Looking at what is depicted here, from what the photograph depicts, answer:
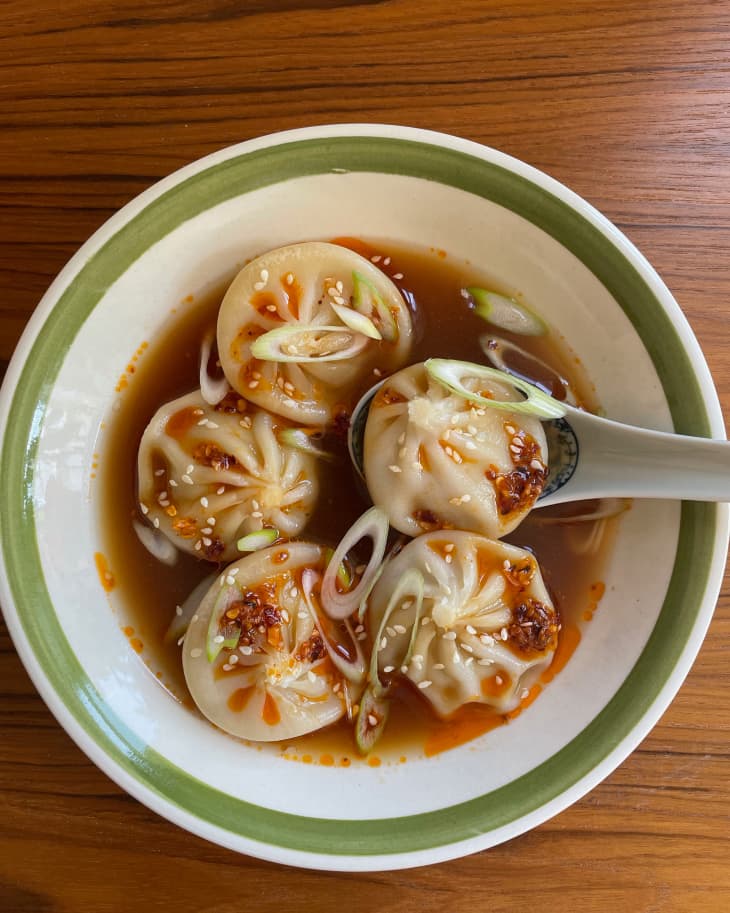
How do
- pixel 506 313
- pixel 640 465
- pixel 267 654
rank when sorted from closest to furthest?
pixel 640 465 < pixel 267 654 < pixel 506 313

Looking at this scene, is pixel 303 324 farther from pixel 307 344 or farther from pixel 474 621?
pixel 474 621

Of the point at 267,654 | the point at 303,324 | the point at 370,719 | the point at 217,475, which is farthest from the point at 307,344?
the point at 370,719

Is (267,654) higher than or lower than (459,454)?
lower

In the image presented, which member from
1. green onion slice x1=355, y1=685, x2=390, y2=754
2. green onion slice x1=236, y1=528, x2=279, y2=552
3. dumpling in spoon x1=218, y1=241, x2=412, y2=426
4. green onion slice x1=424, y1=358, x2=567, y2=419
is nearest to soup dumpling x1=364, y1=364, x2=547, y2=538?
green onion slice x1=424, y1=358, x2=567, y2=419

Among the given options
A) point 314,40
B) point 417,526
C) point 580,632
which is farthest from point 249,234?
point 580,632

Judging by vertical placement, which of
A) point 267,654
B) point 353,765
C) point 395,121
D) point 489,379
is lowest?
point 353,765

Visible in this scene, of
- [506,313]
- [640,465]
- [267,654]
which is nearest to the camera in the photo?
Answer: [640,465]
